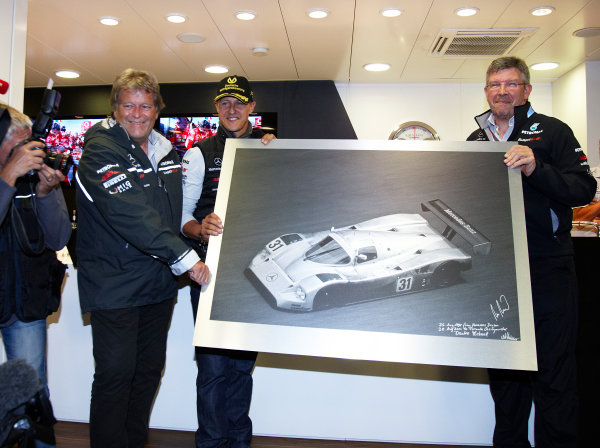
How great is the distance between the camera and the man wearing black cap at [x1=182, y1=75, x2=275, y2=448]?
212cm

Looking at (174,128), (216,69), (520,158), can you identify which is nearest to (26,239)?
(520,158)

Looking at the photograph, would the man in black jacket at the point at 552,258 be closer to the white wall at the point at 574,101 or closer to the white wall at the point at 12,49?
the white wall at the point at 12,49

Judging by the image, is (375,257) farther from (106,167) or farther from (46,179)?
(46,179)

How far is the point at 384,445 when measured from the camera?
2.55 meters

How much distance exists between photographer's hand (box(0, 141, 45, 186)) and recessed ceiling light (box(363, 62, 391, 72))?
450cm

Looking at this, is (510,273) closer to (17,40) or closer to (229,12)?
(17,40)

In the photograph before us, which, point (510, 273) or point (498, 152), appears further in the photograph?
point (498, 152)

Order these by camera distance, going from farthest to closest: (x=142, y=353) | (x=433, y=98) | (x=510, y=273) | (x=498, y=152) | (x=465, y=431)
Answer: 1. (x=433, y=98)
2. (x=465, y=431)
3. (x=142, y=353)
4. (x=498, y=152)
5. (x=510, y=273)

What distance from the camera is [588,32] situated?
4.57 metres

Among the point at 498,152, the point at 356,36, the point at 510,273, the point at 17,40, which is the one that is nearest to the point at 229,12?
the point at 356,36

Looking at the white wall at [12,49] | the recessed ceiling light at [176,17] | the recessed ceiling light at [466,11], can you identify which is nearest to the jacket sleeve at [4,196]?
the white wall at [12,49]

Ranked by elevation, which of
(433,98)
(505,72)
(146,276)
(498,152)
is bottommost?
(146,276)

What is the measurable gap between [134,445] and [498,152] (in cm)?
189

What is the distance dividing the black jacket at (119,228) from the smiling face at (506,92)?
4.60 feet
